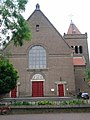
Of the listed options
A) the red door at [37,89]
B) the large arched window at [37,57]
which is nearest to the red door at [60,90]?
the red door at [37,89]

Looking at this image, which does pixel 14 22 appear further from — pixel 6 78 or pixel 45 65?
pixel 45 65

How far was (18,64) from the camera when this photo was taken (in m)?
36.1

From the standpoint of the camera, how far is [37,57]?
36781 mm

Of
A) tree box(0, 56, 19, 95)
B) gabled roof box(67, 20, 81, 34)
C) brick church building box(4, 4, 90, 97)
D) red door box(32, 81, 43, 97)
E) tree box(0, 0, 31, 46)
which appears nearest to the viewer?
tree box(0, 0, 31, 46)

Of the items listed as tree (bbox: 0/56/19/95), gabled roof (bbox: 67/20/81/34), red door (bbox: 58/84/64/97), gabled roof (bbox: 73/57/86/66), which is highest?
gabled roof (bbox: 67/20/81/34)

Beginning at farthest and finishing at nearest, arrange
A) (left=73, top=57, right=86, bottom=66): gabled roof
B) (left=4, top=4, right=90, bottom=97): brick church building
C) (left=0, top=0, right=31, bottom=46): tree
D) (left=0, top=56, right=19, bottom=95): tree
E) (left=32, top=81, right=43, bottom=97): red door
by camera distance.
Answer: (left=73, top=57, right=86, bottom=66): gabled roof
(left=32, top=81, right=43, bottom=97): red door
(left=4, top=4, right=90, bottom=97): brick church building
(left=0, top=56, right=19, bottom=95): tree
(left=0, top=0, right=31, bottom=46): tree

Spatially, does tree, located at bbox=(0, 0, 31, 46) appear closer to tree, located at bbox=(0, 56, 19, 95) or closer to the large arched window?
tree, located at bbox=(0, 56, 19, 95)

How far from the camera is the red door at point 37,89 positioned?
35.5 meters

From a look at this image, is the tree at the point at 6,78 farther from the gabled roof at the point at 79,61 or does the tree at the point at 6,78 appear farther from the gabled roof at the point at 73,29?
the gabled roof at the point at 73,29

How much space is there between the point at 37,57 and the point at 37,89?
16.5ft

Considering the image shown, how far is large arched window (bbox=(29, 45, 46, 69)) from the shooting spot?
36.4 m

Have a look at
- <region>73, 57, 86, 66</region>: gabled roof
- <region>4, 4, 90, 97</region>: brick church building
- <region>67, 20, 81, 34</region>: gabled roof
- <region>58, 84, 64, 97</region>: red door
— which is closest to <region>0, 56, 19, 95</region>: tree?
<region>4, 4, 90, 97</region>: brick church building

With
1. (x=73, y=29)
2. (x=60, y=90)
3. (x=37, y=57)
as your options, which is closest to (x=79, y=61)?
(x=60, y=90)

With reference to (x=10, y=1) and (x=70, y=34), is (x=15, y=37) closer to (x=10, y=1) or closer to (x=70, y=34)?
(x=10, y=1)
